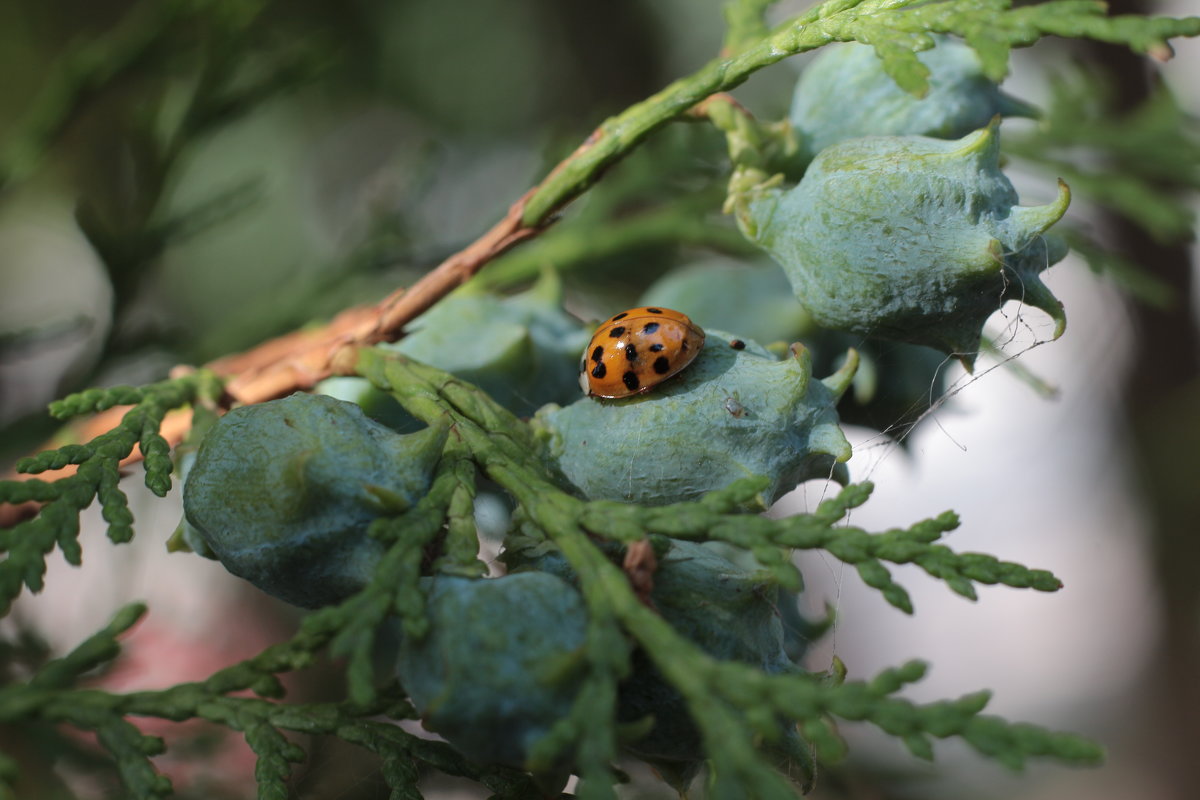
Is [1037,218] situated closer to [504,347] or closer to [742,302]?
[742,302]

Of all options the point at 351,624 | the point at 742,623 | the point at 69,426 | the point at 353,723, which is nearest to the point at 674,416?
the point at 742,623

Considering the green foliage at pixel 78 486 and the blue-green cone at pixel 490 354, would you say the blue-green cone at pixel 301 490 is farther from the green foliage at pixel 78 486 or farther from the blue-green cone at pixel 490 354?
the blue-green cone at pixel 490 354

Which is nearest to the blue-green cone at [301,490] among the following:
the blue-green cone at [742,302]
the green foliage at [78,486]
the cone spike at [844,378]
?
the green foliage at [78,486]

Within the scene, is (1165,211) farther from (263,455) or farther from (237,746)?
(237,746)

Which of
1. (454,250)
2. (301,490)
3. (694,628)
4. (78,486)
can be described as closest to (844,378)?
(694,628)

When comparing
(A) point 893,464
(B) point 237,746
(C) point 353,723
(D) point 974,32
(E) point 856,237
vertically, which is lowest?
(B) point 237,746

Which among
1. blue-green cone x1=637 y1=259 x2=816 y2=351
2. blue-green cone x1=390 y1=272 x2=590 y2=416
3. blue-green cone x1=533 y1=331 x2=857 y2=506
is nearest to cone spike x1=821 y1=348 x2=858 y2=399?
blue-green cone x1=533 y1=331 x2=857 y2=506
